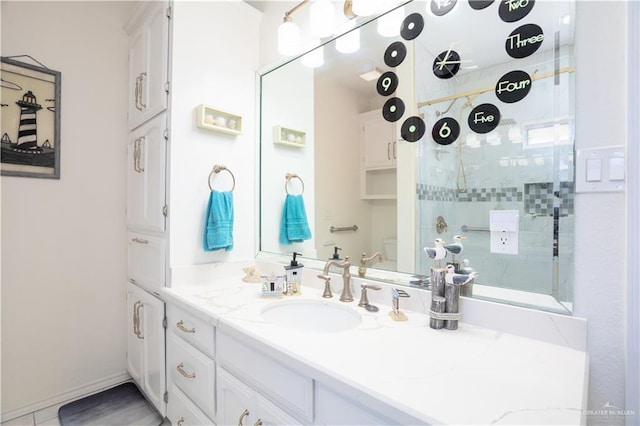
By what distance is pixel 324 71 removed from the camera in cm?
163

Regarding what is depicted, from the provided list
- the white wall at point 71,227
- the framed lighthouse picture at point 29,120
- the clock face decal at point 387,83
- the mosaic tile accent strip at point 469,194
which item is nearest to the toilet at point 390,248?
the mosaic tile accent strip at point 469,194

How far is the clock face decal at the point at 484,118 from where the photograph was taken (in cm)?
105

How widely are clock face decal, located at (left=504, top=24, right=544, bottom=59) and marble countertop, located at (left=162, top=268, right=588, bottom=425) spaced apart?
886 millimetres

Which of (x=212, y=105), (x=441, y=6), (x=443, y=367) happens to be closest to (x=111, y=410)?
(x=212, y=105)

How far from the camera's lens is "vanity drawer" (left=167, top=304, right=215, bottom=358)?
45.7 inches

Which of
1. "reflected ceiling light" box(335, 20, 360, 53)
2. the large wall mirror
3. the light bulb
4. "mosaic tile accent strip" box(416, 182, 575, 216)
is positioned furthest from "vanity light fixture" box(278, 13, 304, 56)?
"mosaic tile accent strip" box(416, 182, 575, 216)

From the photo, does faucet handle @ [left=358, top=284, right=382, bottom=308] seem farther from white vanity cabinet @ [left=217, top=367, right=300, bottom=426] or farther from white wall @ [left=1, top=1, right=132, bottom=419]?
white wall @ [left=1, top=1, right=132, bottom=419]

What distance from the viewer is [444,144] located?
3.90ft

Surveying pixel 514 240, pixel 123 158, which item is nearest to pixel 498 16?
pixel 514 240

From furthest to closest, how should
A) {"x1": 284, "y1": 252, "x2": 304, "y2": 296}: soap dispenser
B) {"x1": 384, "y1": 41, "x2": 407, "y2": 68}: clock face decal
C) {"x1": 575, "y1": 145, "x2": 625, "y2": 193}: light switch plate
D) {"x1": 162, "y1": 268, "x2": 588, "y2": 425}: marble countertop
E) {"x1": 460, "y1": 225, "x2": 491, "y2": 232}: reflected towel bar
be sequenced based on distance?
1. {"x1": 284, "y1": 252, "x2": 304, "y2": 296}: soap dispenser
2. {"x1": 384, "y1": 41, "x2": 407, "y2": 68}: clock face decal
3. {"x1": 460, "y1": 225, "x2": 491, "y2": 232}: reflected towel bar
4. {"x1": 575, "y1": 145, "x2": 625, "y2": 193}: light switch plate
5. {"x1": 162, "y1": 268, "x2": 588, "y2": 425}: marble countertop

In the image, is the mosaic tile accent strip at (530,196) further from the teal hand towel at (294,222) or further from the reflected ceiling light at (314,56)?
the reflected ceiling light at (314,56)

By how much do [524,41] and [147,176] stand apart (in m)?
1.86

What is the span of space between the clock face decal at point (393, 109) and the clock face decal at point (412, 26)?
25 centimetres

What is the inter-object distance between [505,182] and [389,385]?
777mm
